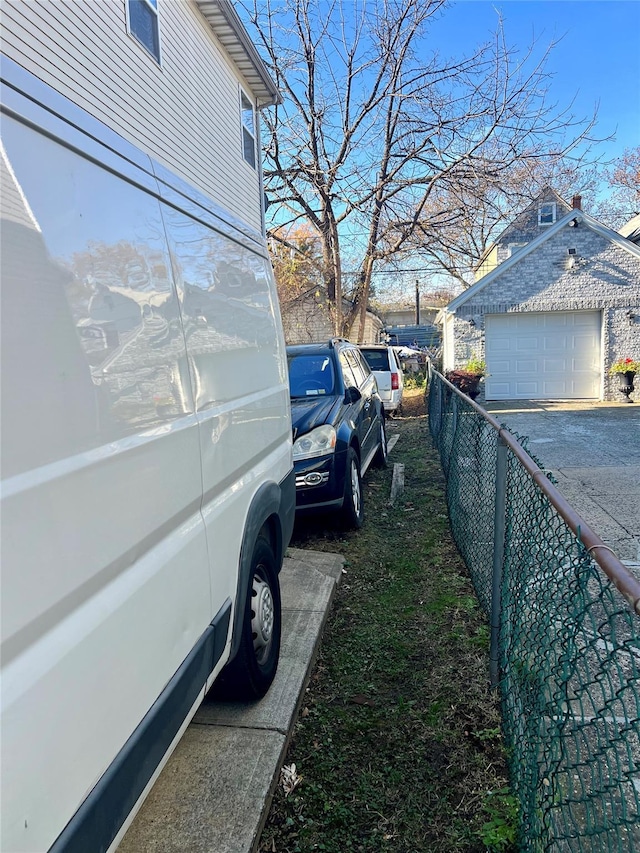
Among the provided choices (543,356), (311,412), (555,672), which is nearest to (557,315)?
(543,356)

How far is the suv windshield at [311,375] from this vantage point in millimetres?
6207

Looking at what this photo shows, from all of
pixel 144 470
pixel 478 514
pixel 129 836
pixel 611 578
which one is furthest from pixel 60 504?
pixel 478 514

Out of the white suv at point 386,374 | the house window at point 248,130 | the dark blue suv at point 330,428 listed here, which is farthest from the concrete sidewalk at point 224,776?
the house window at point 248,130

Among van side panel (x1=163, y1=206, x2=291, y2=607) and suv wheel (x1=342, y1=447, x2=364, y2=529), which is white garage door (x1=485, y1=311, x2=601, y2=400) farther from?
van side panel (x1=163, y1=206, x2=291, y2=607)

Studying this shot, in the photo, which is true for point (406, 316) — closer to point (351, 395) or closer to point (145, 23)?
point (145, 23)

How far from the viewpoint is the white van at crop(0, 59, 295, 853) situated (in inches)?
46.3

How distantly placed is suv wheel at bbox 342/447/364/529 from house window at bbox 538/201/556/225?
19607 mm

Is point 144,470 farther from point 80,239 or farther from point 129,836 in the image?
point 129,836

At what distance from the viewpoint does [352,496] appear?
17.8ft

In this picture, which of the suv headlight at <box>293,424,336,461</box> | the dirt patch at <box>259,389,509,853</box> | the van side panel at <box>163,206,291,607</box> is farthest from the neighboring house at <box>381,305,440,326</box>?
the van side panel at <box>163,206,291,607</box>

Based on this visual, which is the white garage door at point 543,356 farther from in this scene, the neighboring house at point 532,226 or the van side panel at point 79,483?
the van side panel at point 79,483

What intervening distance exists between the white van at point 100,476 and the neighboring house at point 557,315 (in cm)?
1475

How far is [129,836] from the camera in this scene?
2.14 m

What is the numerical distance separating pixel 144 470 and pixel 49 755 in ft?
2.44
